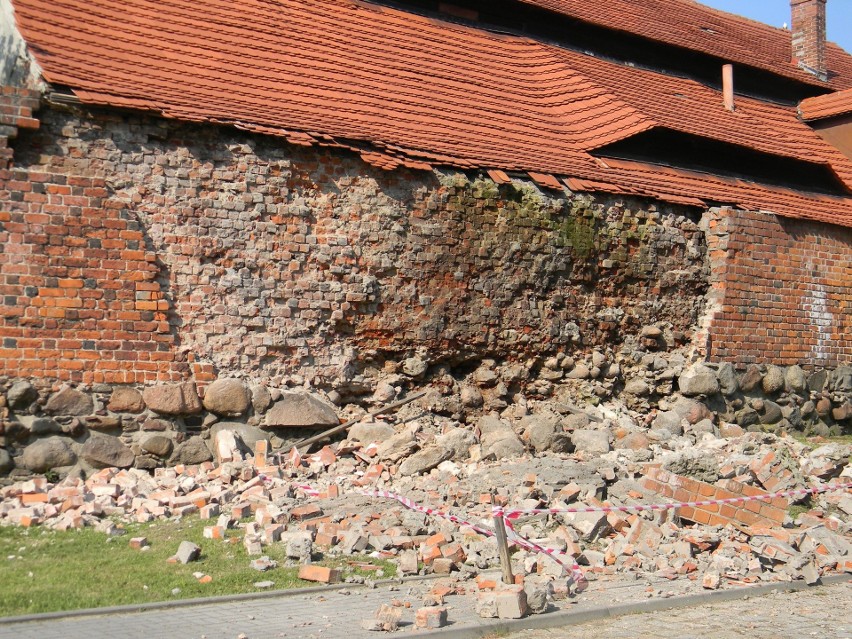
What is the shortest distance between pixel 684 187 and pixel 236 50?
6685 mm

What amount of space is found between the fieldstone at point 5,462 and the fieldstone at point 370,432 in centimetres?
350

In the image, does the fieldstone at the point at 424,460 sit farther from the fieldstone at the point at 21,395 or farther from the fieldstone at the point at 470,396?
the fieldstone at the point at 21,395

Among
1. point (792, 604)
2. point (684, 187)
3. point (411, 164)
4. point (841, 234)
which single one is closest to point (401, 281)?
point (411, 164)

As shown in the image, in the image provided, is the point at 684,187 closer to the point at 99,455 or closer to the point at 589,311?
the point at 589,311

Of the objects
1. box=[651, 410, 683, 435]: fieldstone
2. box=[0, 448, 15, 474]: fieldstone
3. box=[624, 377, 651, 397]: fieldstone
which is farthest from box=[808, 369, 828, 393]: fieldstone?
box=[0, 448, 15, 474]: fieldstone

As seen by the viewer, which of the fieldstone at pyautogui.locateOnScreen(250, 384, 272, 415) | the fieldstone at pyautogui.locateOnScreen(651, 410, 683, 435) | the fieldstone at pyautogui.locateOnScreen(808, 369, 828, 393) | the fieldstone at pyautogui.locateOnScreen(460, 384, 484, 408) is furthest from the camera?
the fieldstone at pyautogui.locateOnScreen(808, 369, 828, 393)

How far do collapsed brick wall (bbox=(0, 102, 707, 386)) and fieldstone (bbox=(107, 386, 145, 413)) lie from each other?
0.44 feet

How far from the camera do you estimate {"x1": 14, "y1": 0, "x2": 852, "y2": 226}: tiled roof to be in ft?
36.3

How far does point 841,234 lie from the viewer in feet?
53.6

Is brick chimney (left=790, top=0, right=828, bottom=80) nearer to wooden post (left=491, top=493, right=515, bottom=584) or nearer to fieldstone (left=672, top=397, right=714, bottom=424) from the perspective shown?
fieldstone (left=672, top=397, right=714, bottom=424)

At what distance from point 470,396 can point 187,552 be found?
5.49 m

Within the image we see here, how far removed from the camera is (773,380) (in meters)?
14.9

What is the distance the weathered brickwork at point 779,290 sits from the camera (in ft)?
48.0

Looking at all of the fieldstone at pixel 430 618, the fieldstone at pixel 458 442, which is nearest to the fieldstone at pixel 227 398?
the fieldstone at pixel 458 442
